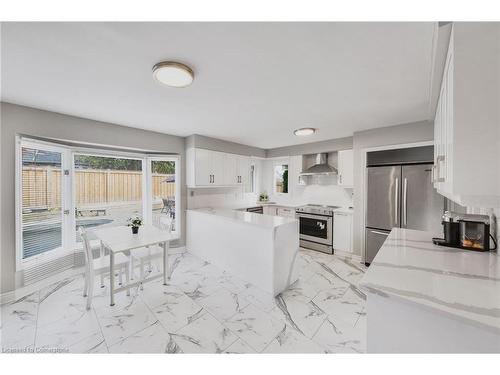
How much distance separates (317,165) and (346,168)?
662mm

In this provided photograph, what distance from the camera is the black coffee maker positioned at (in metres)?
1.41

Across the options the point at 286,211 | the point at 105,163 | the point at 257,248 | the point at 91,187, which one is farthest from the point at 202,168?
the point at 286,211

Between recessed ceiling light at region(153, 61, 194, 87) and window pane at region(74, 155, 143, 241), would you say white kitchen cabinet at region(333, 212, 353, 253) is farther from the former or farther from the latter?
window pane at region(74, 155, 143, 241)

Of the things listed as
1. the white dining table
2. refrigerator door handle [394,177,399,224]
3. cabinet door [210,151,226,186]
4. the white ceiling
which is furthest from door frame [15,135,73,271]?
refrigerator door handle [394,177,399,224]

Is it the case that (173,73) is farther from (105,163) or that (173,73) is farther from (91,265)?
(105,163)

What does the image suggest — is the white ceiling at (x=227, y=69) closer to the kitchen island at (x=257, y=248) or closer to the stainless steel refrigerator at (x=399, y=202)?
the stainless steel refrigerator at (x=399, y=202)

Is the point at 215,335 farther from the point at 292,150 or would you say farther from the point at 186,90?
the point at 292,150

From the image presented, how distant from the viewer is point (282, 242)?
251cm

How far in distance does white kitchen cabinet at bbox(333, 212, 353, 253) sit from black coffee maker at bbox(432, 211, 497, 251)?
82.6 inches

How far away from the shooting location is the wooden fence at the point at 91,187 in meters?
2.54

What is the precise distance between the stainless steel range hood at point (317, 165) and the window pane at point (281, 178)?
1.97ft

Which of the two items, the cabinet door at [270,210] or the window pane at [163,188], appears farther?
the cabinet door at [270,210]

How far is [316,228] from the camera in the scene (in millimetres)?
4074

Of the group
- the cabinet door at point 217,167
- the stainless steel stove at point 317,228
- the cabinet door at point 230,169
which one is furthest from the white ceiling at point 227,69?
the stainless steel stove at point 317,228
